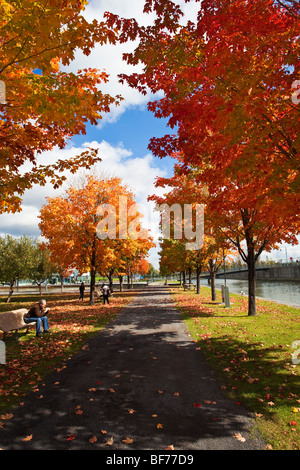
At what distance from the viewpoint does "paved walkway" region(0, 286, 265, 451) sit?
3492 millimetres

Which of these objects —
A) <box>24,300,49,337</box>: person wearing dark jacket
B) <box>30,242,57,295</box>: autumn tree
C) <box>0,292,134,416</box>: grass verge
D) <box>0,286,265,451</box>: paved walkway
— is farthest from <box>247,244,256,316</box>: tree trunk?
<box>30,242,57,295</box>: autumn tree

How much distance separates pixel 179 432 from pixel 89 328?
7.65 m

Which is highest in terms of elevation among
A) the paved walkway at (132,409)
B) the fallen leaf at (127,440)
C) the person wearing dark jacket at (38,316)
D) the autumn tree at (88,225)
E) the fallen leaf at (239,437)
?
the autumn tree at (88,225)

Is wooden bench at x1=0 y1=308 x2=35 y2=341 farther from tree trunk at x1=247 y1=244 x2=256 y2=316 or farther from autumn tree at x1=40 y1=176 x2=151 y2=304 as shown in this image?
tree trunk at x1=247 y1=244 x2=256 y2=316

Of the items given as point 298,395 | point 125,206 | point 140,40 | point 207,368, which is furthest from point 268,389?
point 125,206

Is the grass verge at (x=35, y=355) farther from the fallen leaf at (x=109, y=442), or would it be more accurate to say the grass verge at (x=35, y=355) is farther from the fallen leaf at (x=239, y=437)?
the fallen leaf at (x=239, y=437)

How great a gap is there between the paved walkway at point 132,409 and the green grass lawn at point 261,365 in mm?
301

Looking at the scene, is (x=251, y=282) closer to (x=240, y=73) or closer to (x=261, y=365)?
(x=261, y=365)

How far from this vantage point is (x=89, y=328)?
1068 centimetres

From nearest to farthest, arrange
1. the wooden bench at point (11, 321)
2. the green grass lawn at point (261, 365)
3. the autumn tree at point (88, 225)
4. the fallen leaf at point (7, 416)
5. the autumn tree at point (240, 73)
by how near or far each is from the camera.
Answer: the green grass lawn at point (261, 365) < the fallen leaf at point (7, 416) < the autumn tree at point (240, 73) < the wooden bench at point (11, 321) < the autumn tree at point (88, 225)

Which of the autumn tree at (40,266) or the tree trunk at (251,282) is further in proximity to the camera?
the autumn tree at (40,266)

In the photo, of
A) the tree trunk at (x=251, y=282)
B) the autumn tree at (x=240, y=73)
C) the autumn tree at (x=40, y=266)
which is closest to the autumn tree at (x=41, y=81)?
the autumn tree at (x=240, y=73)

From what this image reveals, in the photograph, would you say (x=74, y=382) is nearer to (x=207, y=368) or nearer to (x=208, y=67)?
(x=207, y=368)

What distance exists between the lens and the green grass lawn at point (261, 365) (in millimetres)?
3852
